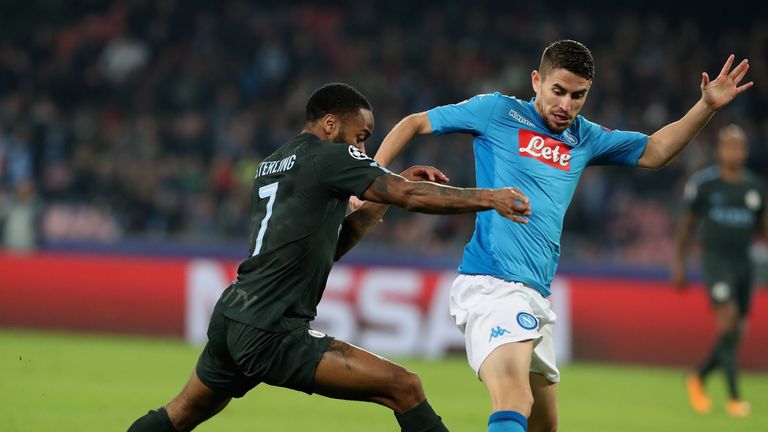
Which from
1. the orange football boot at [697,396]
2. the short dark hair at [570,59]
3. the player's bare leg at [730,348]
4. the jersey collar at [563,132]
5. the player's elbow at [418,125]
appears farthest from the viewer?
the orange football boot at [697,396]

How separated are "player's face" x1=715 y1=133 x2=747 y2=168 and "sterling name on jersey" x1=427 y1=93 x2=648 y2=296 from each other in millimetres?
5027

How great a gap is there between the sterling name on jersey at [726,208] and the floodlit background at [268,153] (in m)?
1.56

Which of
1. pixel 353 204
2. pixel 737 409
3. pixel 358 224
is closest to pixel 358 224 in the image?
pixel 358 224

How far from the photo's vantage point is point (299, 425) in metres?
8.85

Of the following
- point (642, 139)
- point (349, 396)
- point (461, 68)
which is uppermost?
point (461, 68)

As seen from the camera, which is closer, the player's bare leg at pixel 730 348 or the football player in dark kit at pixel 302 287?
the football player in dark kit at pixel 302 287

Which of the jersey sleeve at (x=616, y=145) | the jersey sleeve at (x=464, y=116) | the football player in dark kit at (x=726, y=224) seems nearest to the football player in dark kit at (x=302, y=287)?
the jersey sleeve at (x=464, y=116)

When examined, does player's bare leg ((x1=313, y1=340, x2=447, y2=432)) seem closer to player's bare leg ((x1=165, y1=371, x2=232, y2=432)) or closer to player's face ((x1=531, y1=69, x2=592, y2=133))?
player's bare leg ((x1=165, y1=371, x2=232, y2=432))

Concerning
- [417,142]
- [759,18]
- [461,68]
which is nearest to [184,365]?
[417,142]

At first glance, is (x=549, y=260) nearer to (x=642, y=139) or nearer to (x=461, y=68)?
(x=642, y=139)

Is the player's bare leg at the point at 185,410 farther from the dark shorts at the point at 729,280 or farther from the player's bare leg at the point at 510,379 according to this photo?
the dark shorts at the point at 729,280

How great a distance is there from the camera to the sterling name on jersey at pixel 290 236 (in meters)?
5.38

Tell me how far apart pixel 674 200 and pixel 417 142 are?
395 centimetres

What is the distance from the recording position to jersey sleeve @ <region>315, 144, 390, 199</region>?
5223mm
